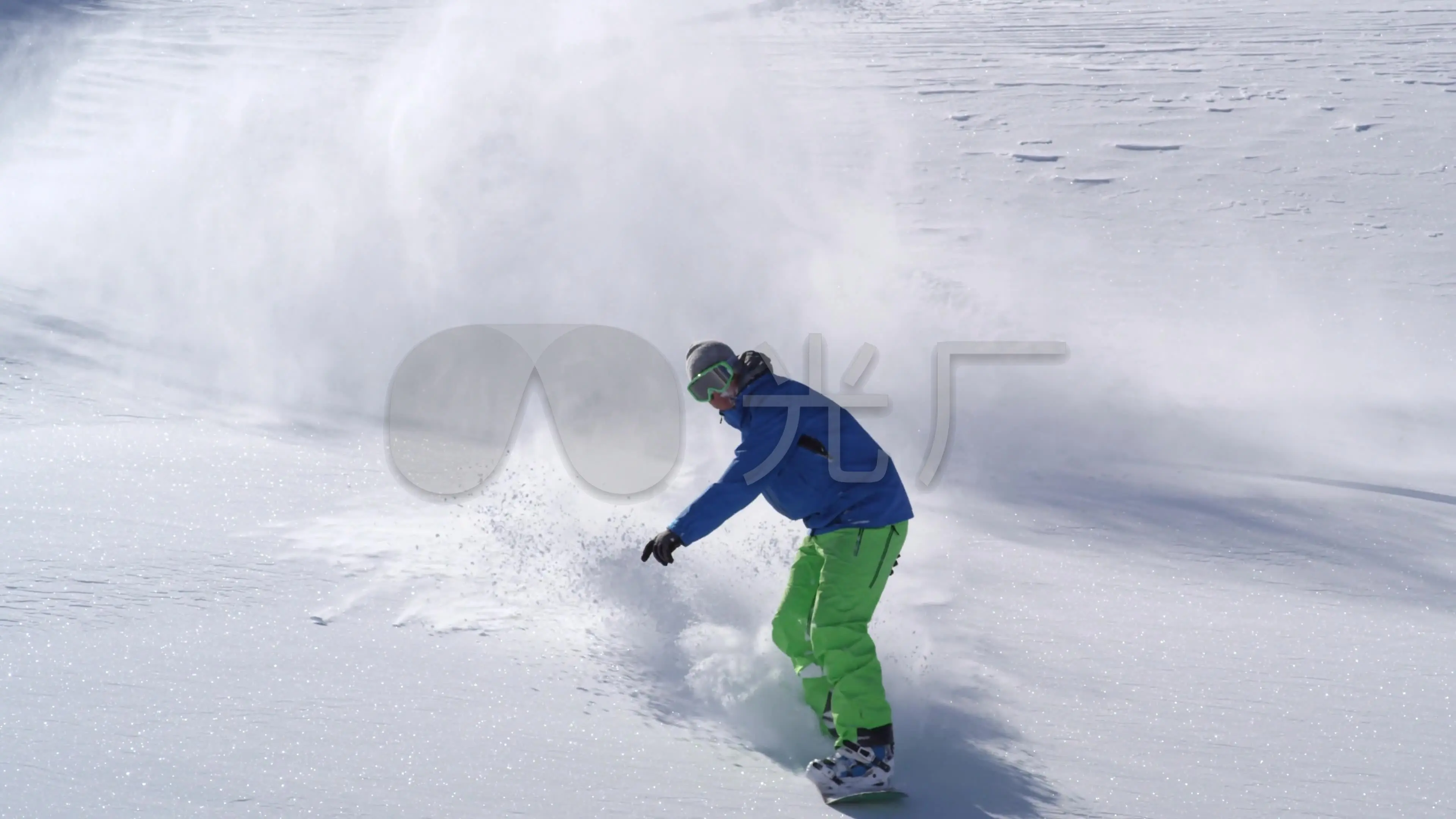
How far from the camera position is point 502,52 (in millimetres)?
15844

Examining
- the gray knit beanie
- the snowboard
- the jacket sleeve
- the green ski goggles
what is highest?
the gray knit beanie

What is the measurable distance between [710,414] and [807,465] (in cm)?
524

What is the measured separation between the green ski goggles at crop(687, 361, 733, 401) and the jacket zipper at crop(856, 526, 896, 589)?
59 cm

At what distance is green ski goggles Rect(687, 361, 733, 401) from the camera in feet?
11.2

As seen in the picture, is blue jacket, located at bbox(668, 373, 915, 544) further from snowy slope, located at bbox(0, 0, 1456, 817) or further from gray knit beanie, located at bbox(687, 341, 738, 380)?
snowy slope, located at bbox(0, 0, 1456, 817)

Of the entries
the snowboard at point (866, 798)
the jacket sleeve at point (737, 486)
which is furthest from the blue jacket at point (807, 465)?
the snowboard at point (866, 798)

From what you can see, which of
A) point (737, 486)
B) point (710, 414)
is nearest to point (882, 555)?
point (737, 486)

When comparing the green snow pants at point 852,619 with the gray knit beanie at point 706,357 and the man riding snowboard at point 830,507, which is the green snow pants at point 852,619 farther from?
the gray knit beanie at point 706,357

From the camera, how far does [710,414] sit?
8.65 metres

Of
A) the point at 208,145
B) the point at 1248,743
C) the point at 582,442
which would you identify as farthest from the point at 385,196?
the point at 1248,743

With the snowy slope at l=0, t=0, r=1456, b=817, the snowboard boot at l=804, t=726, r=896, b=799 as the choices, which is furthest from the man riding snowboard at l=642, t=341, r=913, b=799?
the snowy slope at l=0, t=0, r=1456, b=817

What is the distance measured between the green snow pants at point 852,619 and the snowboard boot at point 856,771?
0.14ft

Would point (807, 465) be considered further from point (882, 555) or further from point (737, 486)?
point (882, 555)

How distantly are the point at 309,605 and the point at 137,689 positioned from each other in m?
0.90
